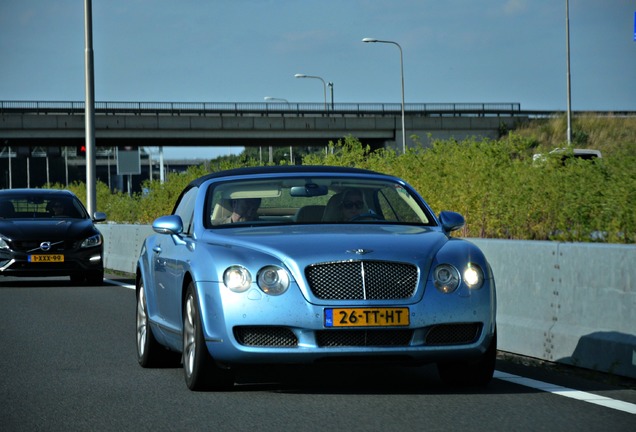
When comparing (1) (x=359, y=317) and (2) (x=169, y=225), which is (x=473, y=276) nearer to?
(1) (x=359, y=317)

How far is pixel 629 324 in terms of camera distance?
8.56 metres

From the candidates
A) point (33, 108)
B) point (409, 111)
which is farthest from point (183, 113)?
point (409, 111)

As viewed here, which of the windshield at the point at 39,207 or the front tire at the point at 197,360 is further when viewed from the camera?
the windshield at the point at 39,207

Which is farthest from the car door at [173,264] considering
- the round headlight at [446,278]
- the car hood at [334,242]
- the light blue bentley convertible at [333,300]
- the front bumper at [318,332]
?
the round headlight at [446,278]

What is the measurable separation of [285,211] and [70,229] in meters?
11.0

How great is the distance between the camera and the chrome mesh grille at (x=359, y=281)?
7.66 meters

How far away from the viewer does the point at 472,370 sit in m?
8.21

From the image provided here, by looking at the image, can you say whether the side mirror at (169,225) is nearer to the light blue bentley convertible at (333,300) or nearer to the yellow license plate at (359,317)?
the light blue bentley convertible at (333,300)

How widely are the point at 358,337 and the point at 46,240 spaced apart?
12358 millimetres

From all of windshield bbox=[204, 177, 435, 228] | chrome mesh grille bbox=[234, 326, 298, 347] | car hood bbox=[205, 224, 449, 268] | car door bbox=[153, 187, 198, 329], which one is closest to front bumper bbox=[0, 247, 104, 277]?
car door bbox=[153, 187, 198, 329]

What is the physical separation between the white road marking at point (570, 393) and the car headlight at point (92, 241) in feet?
37.8

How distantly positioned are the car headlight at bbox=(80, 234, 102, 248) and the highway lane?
8.73 metres

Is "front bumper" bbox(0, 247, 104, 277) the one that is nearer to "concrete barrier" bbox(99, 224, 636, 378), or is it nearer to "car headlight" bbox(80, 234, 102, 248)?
"car headlight" bbox(80, 234, 102, 248)

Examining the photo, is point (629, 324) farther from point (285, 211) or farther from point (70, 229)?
point (70, 229)
